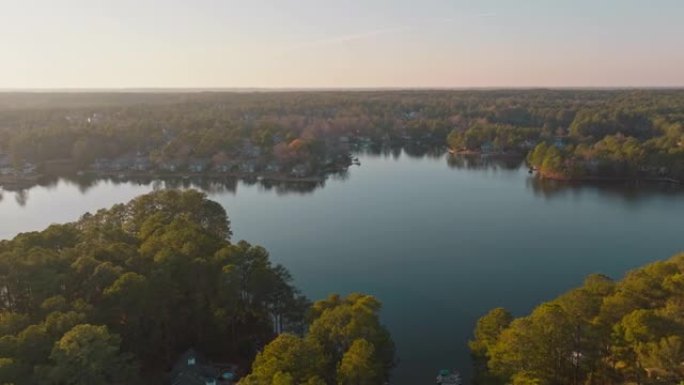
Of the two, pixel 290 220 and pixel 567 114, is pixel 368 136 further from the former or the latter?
pixel 290 220

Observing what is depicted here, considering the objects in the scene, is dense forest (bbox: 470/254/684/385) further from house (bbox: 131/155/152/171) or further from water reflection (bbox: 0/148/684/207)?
house (bbox: 131/155/152/171)

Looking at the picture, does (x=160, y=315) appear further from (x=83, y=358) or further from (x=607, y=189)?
(x=607, y=189)

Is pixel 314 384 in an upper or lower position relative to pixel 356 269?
upper

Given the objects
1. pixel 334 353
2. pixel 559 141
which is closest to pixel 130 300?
pixel 334 353

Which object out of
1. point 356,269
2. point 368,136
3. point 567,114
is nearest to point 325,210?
point 356,269

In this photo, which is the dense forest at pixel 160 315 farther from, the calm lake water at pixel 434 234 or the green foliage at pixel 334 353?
the calm lake water at pixel 434 234

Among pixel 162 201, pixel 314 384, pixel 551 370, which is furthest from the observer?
pixel 162 201
